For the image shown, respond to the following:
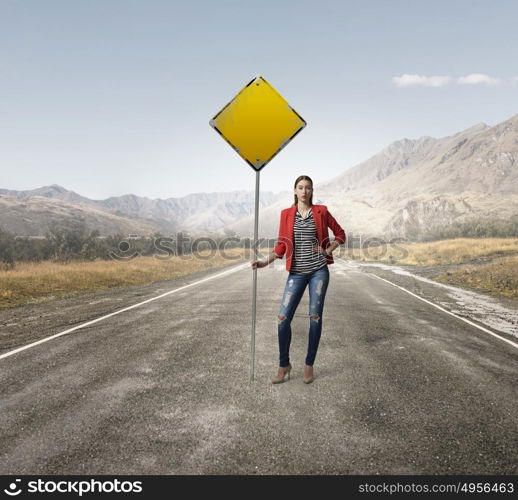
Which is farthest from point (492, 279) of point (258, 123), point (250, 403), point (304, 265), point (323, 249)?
point (250, 403)

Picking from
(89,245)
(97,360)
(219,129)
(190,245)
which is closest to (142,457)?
(97,360)

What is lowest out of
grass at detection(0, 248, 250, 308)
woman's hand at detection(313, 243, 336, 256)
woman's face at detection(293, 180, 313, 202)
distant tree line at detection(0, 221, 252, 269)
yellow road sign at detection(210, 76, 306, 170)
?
grass at detection(0, 248, 250, 308)

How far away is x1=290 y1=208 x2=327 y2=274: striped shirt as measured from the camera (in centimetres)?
356

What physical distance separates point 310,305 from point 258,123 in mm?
1943

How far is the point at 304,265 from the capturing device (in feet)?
11.7

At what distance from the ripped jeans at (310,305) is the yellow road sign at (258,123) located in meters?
1.26

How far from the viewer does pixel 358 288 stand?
1135 centimetres

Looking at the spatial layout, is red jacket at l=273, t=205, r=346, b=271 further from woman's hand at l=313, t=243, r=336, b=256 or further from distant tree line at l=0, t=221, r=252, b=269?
distant tree line at l=0, t=221, r=252, b=269

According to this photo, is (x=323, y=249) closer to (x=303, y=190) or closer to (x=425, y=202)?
(x=303, y=190)

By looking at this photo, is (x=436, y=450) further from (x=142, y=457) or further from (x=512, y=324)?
(x=512, y=324)

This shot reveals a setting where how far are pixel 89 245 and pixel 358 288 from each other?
21993 mm

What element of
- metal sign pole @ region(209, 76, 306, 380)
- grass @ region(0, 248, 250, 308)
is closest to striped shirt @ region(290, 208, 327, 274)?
metal sign pole @ region(209, 76, 306, 380)

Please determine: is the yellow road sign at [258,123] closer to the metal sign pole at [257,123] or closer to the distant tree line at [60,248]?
the metal sign pole at [257,123]
